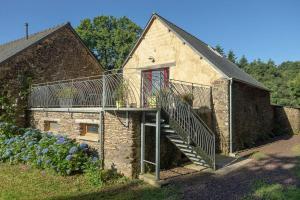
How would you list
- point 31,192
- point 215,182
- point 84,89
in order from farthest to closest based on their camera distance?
1. point 84,89
2. point 215,182
3. point 31,192

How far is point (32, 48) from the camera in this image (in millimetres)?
16000

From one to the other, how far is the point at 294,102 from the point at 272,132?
1170cm

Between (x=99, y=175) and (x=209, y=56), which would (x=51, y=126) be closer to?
(x=99, y=175)

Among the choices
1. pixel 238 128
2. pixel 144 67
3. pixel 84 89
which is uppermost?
pixel 144 67

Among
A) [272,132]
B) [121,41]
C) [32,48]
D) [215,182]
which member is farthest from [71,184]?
[121,41]

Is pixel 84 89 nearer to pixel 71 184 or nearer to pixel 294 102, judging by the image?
pixel 71 184

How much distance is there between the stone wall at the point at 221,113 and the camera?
13.0m

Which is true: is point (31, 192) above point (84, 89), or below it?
below

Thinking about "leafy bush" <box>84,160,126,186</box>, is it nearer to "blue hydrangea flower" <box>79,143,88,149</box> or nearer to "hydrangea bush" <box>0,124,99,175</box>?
"hydrangea bush" <box>0,124,99,175</box>

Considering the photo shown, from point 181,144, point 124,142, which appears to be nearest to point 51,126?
point 124,142

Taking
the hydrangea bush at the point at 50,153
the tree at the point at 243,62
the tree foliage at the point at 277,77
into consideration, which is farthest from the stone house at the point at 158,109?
the tree at the point at 243,62

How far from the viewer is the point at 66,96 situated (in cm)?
1269

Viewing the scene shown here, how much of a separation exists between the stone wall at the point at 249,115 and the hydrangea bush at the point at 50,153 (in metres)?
7.10

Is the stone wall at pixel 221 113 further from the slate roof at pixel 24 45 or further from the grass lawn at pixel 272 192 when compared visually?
the slate roof at pixel 24 45
